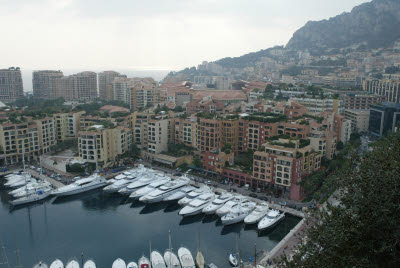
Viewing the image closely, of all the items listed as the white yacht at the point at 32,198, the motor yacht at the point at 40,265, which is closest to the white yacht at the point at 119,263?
the motor yacht at the point at 40,265

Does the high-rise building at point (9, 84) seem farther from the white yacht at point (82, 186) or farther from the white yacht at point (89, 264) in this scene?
the white yacht at point (89, 264)

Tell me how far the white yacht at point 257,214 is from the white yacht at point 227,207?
2116mm

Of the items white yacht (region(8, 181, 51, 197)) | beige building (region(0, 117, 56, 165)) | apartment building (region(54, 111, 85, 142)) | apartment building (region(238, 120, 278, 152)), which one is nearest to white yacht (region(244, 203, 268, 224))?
apartment building (region(238, 120, 278, 152))

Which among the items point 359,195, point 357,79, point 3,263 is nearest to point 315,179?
point 359,195

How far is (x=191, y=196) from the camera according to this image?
36094 mm

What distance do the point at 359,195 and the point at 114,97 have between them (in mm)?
78656

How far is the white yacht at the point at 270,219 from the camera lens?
30062 mm

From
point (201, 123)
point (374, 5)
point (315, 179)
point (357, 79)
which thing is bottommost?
point (315, 179)

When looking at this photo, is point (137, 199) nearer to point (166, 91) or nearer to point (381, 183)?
point (381, 183)

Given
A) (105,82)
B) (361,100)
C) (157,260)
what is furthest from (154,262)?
(105,82)

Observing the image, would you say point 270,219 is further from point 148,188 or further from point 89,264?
point 89,264

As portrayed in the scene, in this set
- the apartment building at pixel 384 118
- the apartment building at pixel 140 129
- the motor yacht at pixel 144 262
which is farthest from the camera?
the apartment building at pixel 384 118

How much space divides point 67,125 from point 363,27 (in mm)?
130899

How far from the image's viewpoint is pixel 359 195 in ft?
44.3
